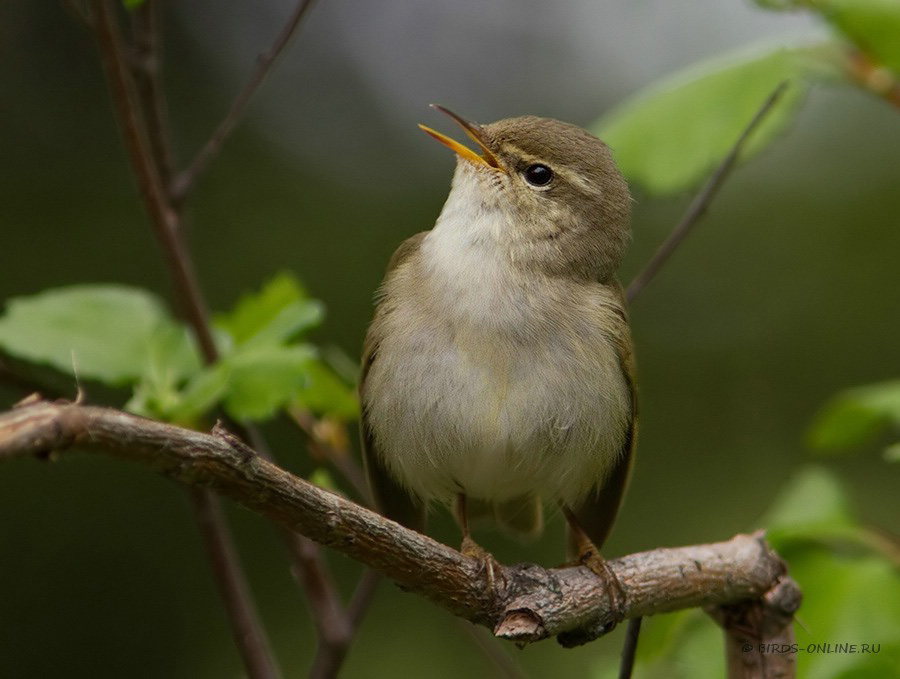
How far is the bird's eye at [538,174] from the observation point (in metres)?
3.41

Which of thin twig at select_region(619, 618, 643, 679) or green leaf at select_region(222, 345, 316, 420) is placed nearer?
thin twig at select_region(619, 618, 643, 679)

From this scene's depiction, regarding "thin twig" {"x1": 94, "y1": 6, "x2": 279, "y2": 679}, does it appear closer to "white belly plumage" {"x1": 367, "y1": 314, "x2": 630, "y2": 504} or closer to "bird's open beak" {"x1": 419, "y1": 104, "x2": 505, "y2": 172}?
"white belly plumage" {"x1": 367, "y1": 314, "x2": 630, "y2": 504}

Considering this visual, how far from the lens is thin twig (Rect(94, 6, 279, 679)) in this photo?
2.64 m

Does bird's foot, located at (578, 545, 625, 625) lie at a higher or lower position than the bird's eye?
lower

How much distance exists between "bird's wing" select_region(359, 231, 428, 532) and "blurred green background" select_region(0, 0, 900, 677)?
283 cm

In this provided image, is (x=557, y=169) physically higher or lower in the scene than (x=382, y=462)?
higher

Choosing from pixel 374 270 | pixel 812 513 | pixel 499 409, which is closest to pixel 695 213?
pixel 499 409

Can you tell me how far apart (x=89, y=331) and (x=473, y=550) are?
1154 mm

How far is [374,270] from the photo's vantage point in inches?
298

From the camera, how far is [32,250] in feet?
24.8

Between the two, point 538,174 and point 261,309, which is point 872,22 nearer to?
point 538,174

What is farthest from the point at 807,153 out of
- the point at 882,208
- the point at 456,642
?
the point at 456,642

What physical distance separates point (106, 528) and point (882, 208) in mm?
5720

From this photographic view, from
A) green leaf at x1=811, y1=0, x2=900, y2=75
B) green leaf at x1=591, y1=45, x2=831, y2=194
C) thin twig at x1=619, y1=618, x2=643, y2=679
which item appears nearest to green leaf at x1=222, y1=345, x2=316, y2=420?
thin twig at x1=619, y1=618, x2=643, y2=679
